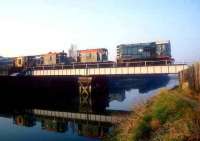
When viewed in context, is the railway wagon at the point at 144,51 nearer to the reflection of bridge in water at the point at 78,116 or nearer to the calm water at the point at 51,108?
the calm water at the point at 51,108

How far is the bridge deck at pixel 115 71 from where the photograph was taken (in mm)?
45219

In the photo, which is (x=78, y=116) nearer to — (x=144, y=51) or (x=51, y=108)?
(x=51, y=108)

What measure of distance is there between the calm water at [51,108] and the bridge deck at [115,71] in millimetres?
3454

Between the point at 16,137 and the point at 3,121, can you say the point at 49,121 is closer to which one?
the point at 3,121

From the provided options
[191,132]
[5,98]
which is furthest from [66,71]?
[191,132]

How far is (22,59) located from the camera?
75.2 meters

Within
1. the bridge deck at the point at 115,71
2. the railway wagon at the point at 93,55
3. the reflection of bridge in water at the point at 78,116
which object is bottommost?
the reflection of bridge in water at the point at 78,116

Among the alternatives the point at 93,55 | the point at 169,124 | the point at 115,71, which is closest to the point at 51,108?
the point at 115,71

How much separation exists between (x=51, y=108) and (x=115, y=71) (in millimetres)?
13143

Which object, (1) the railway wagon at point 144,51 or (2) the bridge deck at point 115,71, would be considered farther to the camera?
(1) the railway wagon at point 144,51

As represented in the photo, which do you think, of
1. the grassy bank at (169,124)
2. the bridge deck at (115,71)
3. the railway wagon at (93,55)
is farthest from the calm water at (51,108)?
the grassy bank at (169,124)

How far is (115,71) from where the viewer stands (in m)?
50.6

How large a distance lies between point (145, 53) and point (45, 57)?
28.6 m

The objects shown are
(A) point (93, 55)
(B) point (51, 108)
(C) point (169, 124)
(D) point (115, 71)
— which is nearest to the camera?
(C) point (169, 124)
